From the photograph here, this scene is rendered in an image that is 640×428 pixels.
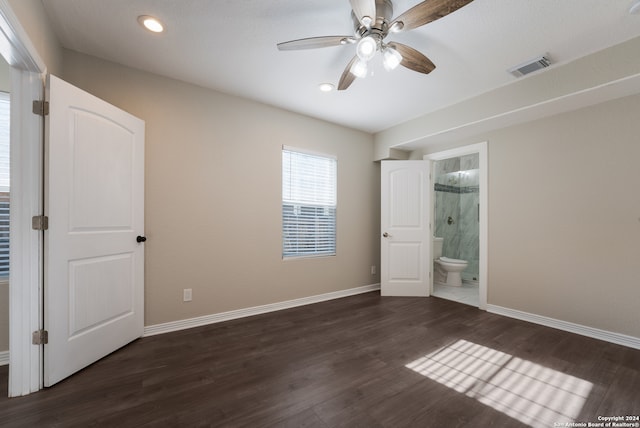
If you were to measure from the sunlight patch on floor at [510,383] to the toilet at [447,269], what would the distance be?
2411mm

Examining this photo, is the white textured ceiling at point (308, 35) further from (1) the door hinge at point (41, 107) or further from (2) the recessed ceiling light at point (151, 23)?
(1) the door hinge at point (41, 107)

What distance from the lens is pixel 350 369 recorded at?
1.98 m

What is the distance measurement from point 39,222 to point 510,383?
339 centimetres

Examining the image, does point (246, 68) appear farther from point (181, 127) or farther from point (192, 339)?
point (192, 339)

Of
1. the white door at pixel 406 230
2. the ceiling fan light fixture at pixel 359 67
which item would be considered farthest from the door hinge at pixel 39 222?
the white door at pixel 406 230

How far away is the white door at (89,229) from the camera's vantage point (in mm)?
1771

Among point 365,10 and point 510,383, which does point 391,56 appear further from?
point 510,383

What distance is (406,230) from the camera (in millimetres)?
4008

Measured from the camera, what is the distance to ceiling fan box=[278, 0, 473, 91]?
144 centimetres

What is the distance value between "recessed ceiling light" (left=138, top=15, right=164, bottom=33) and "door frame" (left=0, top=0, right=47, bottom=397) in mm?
685

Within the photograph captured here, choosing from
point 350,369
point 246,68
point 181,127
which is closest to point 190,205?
point 181,127

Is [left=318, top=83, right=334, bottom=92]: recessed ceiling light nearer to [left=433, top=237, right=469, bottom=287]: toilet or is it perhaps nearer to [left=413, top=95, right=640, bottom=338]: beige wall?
[left=413, top=95, right=640, bottom=338]: beige wall

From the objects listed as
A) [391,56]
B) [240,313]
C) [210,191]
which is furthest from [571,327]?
[210,191]

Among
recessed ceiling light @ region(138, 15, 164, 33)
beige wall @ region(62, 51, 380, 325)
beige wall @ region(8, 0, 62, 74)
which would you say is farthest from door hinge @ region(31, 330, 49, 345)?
recessed ceiling light @ region(138, 15, 164, 33)
